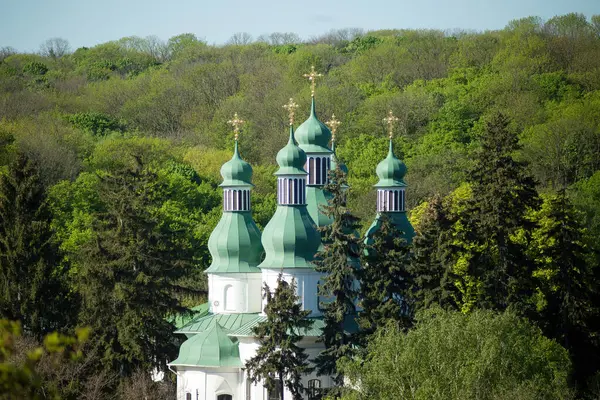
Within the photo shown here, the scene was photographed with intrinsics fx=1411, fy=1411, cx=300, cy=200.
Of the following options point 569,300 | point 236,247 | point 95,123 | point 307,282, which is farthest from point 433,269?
point 95,123

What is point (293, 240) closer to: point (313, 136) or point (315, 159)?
point (315, 159)

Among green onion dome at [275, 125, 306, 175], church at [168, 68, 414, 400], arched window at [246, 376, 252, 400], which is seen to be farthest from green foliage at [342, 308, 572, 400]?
green onion dome at [275, 125, 306, 175]

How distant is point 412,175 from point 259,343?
35986mm

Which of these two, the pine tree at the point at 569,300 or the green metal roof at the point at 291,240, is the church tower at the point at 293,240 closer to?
Answer: the green metal roof at the point at 291,240

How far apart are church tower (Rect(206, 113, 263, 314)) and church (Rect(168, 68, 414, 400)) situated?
38 mm

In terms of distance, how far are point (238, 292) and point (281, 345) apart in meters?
7.86

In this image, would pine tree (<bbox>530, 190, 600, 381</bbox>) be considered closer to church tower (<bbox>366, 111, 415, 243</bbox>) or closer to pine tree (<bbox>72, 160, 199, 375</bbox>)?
church tower (<bbox>366, 111, 415, 243</bbox>)

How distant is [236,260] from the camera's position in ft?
177

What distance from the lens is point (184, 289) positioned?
54000 mm

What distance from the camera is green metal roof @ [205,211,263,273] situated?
53781 mm

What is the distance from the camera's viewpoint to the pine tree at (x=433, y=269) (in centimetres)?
4706

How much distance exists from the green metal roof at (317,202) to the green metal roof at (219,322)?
432 cm

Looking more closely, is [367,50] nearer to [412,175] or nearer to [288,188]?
[412,175]

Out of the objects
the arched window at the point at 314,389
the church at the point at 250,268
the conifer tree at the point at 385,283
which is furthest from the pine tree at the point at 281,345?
the conifer tree at the point at 385,283
